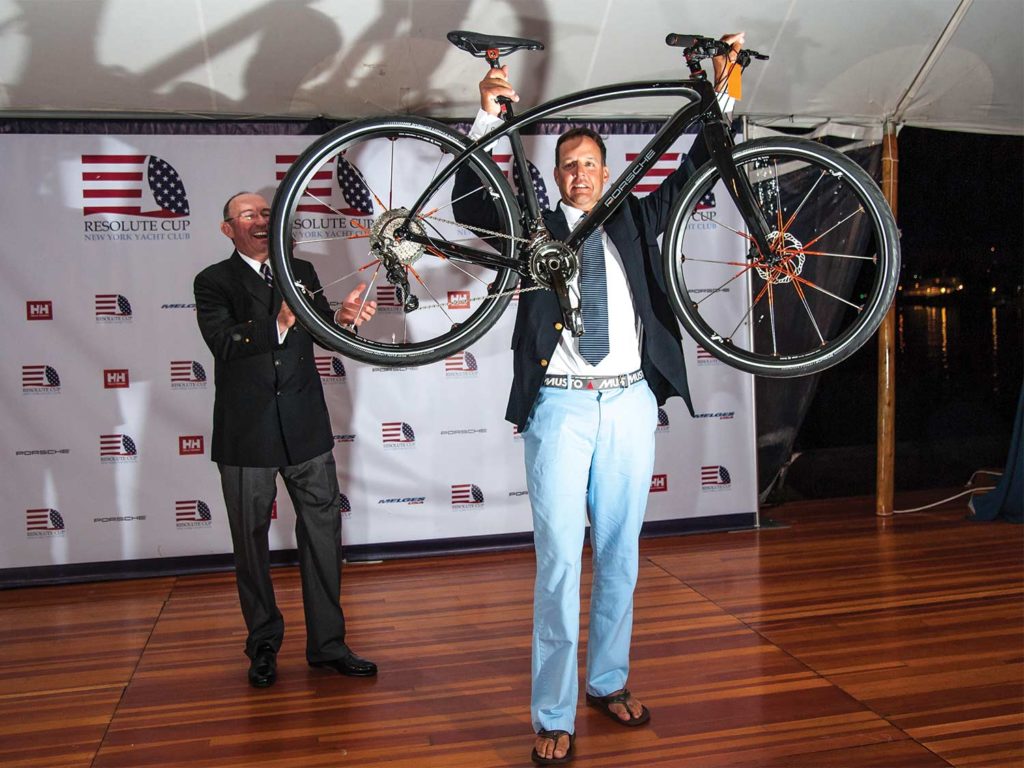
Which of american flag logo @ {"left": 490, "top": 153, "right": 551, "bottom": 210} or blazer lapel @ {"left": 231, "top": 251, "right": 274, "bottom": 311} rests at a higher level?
american flag logo @ {"left": 490, "top": 153, "right": 551, "bottom": 210}

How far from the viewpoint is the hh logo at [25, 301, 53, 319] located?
14.3 feet

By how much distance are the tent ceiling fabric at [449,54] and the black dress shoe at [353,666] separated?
102 inches

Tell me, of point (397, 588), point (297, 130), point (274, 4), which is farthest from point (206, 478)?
point (274, 4)

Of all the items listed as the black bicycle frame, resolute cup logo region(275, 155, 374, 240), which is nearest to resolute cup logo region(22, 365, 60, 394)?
resolute cup logo region(275, 155, 374, 240)

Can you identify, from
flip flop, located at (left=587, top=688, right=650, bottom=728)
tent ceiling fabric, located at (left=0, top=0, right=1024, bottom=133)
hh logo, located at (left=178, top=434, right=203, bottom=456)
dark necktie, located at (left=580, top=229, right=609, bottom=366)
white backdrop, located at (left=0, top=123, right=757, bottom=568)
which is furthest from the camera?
hh logo, located at (left=178, top=434, right=203, bottom=456)

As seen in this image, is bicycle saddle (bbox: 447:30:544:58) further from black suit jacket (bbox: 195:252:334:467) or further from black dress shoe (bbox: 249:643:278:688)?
black dress shoe (bbox: 249:643:278:688)

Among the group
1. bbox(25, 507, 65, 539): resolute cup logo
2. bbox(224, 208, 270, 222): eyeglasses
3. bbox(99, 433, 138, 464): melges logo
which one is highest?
bbox(224, 208, 270, 222): eyeglasses

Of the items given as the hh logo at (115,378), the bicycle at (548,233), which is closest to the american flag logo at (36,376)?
the hh logo at (115,378)

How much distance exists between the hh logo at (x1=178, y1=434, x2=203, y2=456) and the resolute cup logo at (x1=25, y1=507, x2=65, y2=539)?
0.63 meters

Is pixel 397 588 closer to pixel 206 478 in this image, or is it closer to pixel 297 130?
pixel 206 478

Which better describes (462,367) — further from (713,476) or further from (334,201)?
Result: (713,476)

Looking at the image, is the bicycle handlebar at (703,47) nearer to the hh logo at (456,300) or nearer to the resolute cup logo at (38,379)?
the hh logo at (456,300)

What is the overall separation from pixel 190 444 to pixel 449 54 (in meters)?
2.16

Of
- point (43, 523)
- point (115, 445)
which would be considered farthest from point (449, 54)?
point (43, 523)
